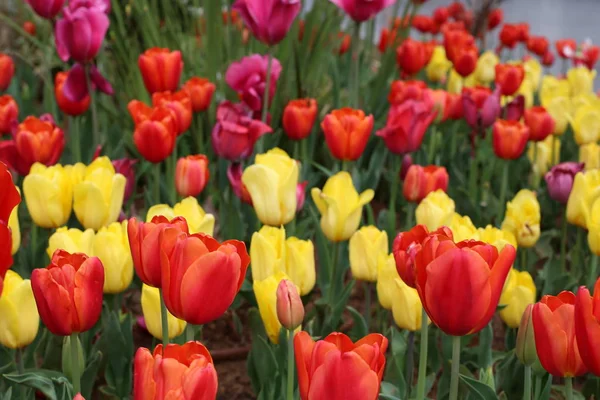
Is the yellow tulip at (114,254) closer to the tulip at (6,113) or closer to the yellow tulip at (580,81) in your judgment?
the tulip at (6,113)

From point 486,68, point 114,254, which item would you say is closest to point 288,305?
point 114,254

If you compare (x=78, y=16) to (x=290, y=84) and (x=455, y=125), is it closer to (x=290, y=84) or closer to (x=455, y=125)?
(x=290, y=84)

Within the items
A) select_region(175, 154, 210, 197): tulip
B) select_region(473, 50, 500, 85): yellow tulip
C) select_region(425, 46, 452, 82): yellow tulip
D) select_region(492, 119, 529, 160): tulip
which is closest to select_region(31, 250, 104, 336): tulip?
select_region(175, 154, 210, 197): tulip

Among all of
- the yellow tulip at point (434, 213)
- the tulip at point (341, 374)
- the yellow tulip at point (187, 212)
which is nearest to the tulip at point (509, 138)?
the yellow tulip at point (434, 213)

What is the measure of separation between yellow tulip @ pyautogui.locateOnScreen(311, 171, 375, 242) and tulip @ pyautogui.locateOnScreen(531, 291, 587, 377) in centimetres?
55

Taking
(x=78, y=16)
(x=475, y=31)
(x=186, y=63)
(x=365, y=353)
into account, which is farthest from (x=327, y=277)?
(x=475, y=31)

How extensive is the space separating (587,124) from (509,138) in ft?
1.20

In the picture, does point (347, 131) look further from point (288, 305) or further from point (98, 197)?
point (288, 305)

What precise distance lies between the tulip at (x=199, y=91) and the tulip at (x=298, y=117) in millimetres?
197

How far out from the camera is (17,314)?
1129mm

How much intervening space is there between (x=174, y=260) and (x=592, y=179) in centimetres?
89

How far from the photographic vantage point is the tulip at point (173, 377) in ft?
2.38

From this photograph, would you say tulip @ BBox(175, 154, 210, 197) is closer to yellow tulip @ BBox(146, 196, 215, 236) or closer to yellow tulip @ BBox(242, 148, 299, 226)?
yellow tulip @ BBox(242, 148, 299, 226)

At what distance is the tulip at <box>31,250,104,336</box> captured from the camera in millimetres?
957
